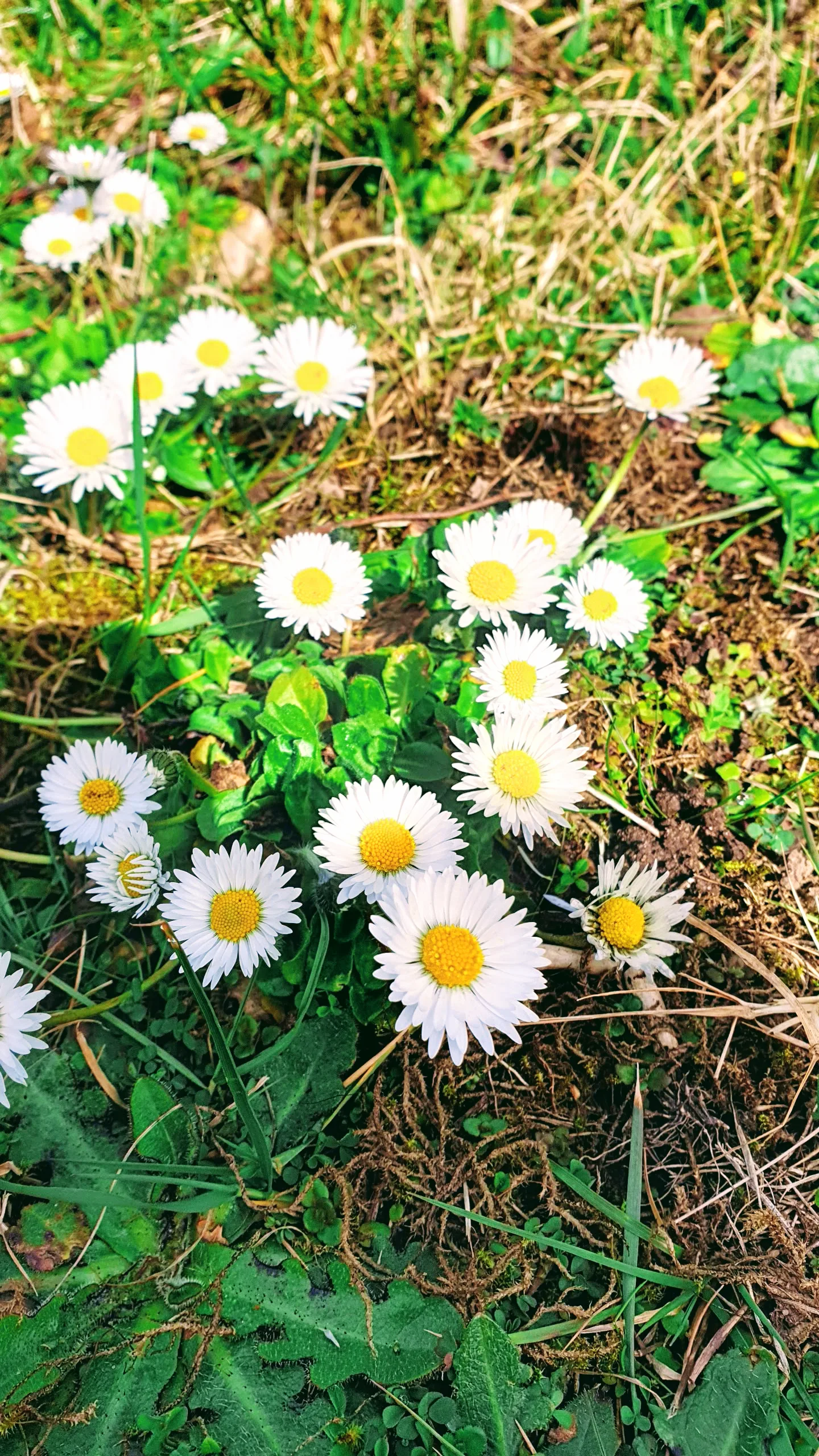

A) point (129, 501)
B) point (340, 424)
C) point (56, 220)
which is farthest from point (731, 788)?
point (56, 220)

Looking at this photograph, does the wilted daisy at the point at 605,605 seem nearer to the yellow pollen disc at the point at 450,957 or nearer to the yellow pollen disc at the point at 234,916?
the yellow pollen disc at the point at 450,957

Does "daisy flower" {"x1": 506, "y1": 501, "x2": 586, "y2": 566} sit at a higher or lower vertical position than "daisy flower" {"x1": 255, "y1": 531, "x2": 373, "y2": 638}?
higher

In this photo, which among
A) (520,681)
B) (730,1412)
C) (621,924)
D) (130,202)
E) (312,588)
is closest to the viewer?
(730,1412)

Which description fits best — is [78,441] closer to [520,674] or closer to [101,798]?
[101,798]

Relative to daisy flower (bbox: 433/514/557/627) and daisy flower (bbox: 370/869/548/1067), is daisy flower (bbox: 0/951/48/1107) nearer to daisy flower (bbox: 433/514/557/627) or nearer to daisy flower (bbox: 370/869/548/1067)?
daisy flower (bbox: 370/869/548/1067)

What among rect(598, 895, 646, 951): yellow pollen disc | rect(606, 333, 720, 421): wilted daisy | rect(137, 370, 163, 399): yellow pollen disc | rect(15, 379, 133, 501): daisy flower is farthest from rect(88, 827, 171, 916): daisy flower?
rect(606, 333, 720, 421): wilted daisy

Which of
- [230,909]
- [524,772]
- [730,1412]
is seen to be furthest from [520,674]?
[730,1412]

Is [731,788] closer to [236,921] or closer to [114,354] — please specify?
[236,921]
